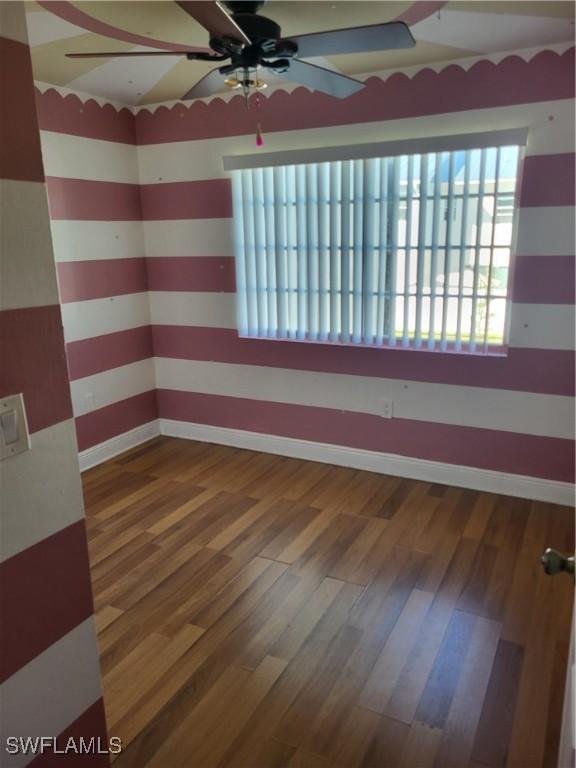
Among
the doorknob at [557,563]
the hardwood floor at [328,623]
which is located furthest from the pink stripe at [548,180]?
the doorknob at [557,563]

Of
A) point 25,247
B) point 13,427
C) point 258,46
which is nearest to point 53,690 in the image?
point 13,427

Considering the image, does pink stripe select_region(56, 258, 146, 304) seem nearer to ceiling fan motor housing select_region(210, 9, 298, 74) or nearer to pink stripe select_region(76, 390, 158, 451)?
pink stripe select_region(76, 390, 158, 451)

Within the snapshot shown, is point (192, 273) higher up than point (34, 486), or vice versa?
point (192, 273)

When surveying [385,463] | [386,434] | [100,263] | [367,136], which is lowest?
[385,463]

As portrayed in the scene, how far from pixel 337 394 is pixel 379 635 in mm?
1753

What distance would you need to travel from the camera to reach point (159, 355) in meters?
4.23

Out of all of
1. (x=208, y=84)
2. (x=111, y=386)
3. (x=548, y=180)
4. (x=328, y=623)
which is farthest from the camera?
(x=111, y=386)

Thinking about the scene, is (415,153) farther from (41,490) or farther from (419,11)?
(41,490)

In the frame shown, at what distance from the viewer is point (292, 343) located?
369 centimetres

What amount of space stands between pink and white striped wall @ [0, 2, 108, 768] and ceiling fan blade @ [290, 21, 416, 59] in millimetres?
1210

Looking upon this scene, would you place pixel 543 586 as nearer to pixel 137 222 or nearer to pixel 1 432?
pixel 1 432

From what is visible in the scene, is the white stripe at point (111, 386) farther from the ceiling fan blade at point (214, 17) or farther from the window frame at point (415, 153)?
the ceiling fan blade at point (214, 17)

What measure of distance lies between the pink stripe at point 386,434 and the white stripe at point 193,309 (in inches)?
21.8

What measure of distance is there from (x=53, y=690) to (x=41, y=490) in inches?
18.4
